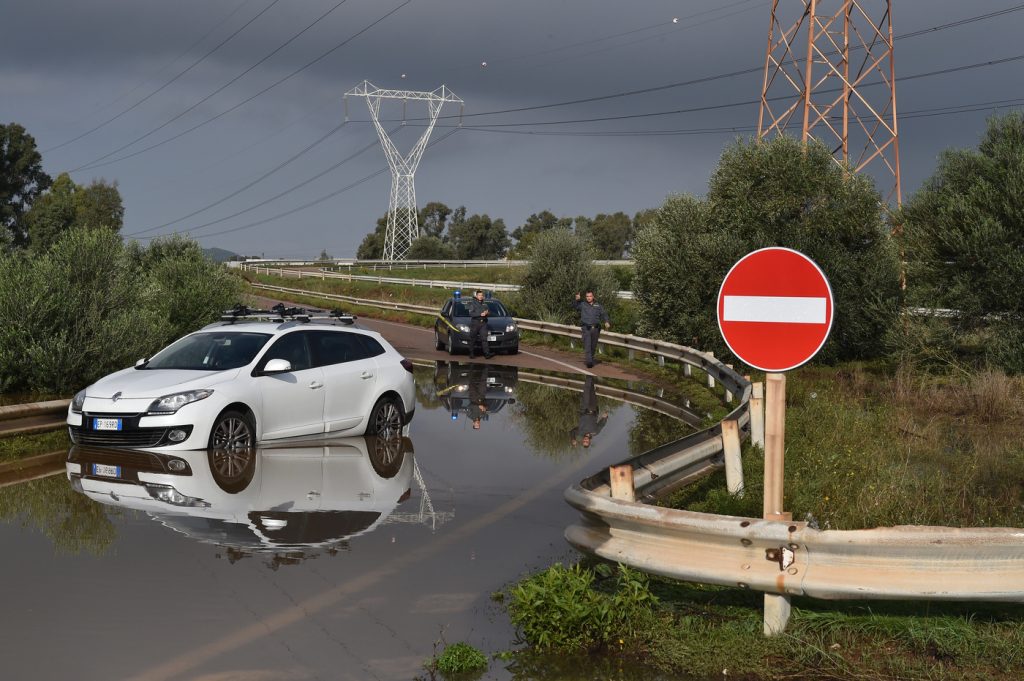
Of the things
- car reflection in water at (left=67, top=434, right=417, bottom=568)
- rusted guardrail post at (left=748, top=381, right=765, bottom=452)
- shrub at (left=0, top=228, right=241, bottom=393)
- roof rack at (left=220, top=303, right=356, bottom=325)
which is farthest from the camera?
shrub at (left=0, top=228, right=241, bottom=393)

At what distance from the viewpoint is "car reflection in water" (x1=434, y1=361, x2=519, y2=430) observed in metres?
19.0

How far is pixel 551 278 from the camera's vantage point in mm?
44469

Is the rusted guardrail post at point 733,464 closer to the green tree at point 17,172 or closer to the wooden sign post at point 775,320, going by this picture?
the wooden sign post at point 775,320

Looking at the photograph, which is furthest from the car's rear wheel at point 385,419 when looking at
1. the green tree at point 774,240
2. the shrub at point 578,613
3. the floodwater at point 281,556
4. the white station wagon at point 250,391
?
the green tree at point 774,240

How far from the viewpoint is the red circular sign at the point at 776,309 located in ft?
20.6

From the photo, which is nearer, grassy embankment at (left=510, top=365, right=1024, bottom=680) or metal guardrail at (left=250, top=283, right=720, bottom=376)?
grassy embankment at (left=510, top=365, right=1024, bottom=680)

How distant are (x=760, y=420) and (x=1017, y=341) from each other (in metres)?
13.8

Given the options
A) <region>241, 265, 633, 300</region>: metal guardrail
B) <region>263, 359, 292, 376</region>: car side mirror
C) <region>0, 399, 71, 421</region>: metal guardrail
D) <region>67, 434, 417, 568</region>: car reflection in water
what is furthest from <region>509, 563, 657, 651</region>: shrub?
<region>241, 265, 633, 300</region>: metal guardrail

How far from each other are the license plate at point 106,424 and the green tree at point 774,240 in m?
20.8

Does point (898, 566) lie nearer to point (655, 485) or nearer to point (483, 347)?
point (655, 485)

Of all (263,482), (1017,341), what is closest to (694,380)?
(1017,341)

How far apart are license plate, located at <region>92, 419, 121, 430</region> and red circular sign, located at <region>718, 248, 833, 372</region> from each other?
809 centimetres

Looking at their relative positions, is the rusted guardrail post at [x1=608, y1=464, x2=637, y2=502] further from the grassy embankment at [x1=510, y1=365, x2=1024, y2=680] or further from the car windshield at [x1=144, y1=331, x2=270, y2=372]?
the car windshield at [x1=144, y1=331, x2=270, y2=372]

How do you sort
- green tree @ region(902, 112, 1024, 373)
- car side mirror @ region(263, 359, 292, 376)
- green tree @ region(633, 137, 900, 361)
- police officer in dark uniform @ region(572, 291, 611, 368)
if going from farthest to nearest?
1. green tree @ region(633, 137, 900, 361)
2. police officer in dark uniform @ region(572, 291, 611, 368)
3. green tree @ region(902, 112, 1024, 373)
4. car side mirror @ region(263, 359, 292, 376)
